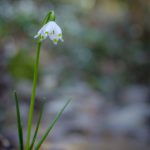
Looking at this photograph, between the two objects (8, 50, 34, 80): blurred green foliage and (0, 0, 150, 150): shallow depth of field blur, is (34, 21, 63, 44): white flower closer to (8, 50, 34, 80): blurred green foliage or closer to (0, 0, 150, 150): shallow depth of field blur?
(0, 0, 150, 150): shallow depth of field blur

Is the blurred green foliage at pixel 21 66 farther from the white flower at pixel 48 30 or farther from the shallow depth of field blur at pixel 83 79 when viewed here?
the white flower at pixel 48 30

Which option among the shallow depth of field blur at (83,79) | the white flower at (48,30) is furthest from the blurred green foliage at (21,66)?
the white flower at (48,30)

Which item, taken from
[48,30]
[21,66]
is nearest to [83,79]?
[21,66]

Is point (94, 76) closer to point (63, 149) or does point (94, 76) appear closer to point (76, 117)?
point (76, 117)

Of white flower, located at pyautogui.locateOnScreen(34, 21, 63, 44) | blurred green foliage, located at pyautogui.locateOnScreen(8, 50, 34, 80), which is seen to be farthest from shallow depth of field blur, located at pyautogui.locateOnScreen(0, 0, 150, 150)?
white flower, located at pyautogui.locateOnScreen(34, 21, 63, 44)

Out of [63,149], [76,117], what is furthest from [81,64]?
[63,149]

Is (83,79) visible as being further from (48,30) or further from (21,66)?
(48,30)

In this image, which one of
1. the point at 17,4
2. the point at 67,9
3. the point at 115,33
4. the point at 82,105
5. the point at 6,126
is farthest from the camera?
the point at 67,9

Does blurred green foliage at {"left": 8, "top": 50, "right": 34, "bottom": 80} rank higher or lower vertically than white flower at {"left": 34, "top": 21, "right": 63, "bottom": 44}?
higher
